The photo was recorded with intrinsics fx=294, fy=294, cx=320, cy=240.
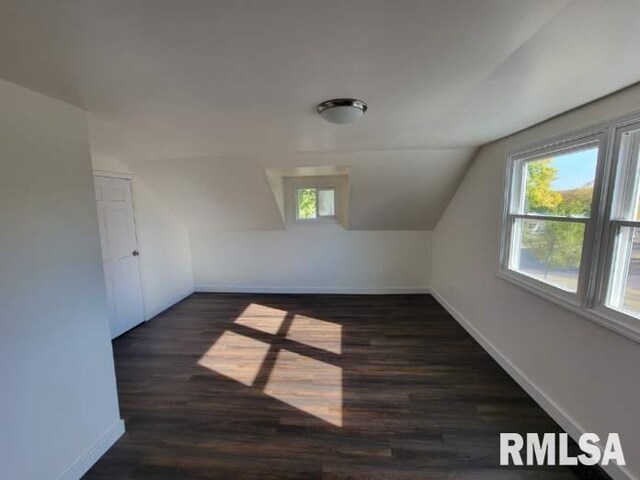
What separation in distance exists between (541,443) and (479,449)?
0.40 metres

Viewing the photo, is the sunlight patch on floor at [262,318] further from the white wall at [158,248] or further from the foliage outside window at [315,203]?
the foliage outside window at [315,203]

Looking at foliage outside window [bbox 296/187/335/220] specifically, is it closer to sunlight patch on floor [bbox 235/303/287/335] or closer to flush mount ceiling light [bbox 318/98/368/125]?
sunlight patch on floor [bbox 235/303/287/335]

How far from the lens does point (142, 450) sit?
184cm

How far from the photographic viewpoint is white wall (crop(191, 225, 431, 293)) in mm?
4684

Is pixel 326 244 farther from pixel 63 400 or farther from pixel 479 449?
pixel 63 400

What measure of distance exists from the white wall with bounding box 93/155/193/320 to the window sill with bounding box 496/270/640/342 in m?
4.11

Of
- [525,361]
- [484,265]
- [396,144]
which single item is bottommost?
[525,361]

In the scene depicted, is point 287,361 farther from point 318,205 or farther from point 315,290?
point 318,205

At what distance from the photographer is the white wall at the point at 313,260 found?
15.4 feet

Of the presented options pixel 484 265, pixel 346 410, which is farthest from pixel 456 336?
pixel 346 410

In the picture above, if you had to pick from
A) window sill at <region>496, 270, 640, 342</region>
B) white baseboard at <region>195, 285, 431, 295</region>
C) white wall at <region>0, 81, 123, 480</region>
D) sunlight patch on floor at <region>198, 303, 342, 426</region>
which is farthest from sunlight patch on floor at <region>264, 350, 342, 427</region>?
white baseboard at <region>195, 285, 431, 295</region>

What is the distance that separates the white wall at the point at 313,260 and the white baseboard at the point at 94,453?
9.92 ft

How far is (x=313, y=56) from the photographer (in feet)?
3.72

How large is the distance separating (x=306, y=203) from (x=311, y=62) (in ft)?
11.7
